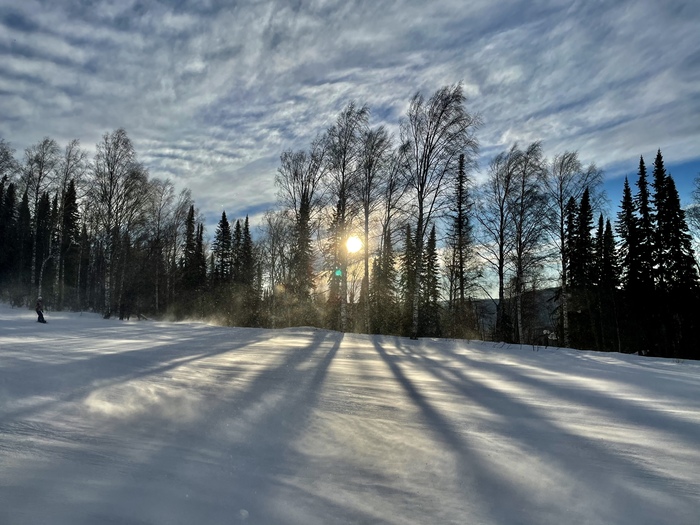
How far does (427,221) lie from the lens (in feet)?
56.2

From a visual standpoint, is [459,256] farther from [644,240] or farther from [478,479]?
[478,479]

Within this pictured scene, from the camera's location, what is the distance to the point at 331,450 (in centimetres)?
312

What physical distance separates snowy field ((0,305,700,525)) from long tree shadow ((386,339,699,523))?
0.05 ft

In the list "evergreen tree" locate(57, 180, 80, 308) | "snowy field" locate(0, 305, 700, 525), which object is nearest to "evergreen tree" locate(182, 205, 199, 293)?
"evergreen tree" locate(57, 180, 80, 308)

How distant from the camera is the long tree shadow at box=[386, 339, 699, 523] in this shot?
234cm

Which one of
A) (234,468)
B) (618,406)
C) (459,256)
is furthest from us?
(459,256)

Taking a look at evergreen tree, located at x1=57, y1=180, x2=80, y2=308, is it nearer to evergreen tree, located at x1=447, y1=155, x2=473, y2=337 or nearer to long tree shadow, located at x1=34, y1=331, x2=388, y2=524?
evergreen tree, located at x1=447, y1=155, x2=473, y2=337

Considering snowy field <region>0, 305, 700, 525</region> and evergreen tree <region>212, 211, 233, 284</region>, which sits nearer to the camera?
snowy field <region>0, 305, 700, 525</region>

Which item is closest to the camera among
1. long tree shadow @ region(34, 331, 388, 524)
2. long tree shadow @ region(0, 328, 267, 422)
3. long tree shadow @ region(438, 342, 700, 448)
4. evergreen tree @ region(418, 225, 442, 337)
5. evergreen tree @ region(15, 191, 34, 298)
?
long tree shadow @ region(34, 331, 388, 524)

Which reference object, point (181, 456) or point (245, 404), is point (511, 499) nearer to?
point (181, 456)

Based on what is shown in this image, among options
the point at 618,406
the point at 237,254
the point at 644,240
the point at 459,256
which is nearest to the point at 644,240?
the point at 644,240

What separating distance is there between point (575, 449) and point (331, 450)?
6.59ft

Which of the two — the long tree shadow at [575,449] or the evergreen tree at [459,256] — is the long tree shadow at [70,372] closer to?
the long tree shadow at [575,449]

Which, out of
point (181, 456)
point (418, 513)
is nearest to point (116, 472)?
point (181, 456)
